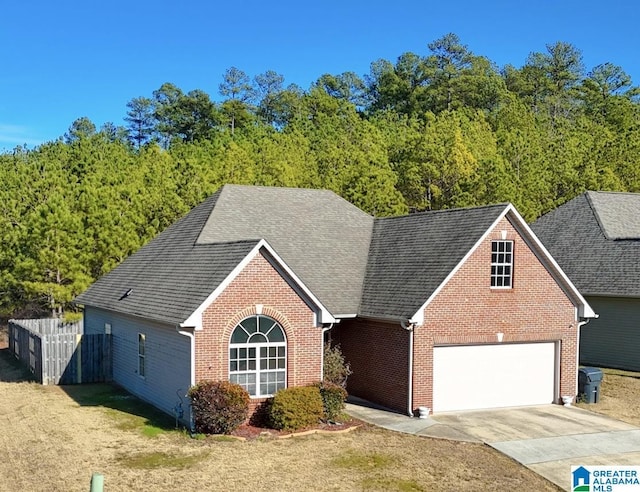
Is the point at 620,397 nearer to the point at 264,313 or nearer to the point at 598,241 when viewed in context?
the point at 598,241

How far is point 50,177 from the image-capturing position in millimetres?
41281

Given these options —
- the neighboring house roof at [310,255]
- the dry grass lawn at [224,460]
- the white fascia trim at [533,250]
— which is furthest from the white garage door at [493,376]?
the dry grass lawn at [224,460]

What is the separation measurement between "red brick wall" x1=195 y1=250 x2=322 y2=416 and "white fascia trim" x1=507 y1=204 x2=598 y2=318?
716 centimetres

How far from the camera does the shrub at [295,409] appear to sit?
59.6 ft

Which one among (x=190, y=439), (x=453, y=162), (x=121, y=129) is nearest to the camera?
(x=190, y=439)

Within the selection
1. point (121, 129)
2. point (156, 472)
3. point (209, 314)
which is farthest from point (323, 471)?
point (121, 129)

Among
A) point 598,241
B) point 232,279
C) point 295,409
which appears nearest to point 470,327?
point 295,409

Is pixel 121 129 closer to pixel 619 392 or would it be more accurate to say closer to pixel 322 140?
pixel 322 140

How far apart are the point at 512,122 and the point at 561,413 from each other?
164 feet

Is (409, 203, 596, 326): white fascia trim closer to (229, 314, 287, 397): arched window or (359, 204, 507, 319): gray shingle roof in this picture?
(359, 204, 507, 319): gray shingle roof

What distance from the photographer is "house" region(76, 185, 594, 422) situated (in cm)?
1886

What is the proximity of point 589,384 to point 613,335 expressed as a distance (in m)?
8.68

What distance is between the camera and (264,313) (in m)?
18.9

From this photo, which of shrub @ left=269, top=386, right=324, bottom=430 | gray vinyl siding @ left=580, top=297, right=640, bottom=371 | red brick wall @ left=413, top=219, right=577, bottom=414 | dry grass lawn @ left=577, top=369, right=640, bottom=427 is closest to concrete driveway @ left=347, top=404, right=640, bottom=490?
dry grass lawn @ left=577, top=369, right=640, bottom=427
